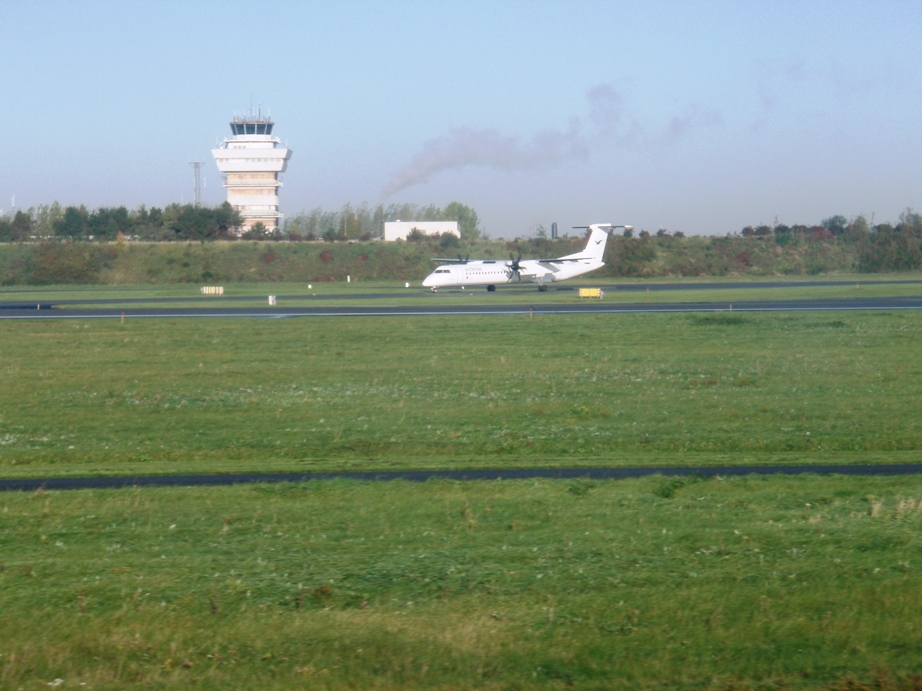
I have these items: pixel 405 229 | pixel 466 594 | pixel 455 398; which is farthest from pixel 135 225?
pixel 466 594

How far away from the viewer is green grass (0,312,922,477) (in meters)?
15.1

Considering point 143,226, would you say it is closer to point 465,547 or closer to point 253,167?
point 253,167

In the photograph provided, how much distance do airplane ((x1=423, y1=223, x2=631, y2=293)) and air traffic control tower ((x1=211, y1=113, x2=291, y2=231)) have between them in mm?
59803

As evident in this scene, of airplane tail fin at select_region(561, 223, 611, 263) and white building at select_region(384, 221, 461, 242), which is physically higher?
white building at select_region(384, 221, 461, 242)

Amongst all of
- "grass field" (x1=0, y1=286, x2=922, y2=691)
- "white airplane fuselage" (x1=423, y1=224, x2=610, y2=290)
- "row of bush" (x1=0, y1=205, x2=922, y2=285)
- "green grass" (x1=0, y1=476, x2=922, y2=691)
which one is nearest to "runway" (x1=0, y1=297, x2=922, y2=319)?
"white airplane fuselage" (x1=423, y1=224, x2=610, y2=290)

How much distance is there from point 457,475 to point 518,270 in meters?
58.1

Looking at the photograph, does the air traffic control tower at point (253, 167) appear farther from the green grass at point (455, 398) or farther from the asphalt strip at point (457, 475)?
the asphalt strip at point (457, 475)

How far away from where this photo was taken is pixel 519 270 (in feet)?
230

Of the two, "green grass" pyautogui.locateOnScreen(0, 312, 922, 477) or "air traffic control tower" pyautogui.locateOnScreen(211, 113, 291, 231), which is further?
"air traffic control tower" pyautogui.locateOnScreen(211, 113, 291, 231)

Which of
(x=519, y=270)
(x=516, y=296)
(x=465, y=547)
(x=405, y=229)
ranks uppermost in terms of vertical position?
(x=405, y=229)

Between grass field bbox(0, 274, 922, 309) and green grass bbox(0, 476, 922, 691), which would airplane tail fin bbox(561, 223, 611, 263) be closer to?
grass field bbox(0, 274, 922, 309)

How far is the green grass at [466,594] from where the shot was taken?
19.4ft

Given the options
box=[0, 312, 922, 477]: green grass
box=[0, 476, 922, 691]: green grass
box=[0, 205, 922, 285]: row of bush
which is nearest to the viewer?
box=[0, 476, 922, 691]: green grass

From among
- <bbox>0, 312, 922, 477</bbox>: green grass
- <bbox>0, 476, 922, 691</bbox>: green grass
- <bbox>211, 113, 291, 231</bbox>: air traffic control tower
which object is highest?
<bbox>211, 113, 291, 231</bbox>: air traffic control tower
